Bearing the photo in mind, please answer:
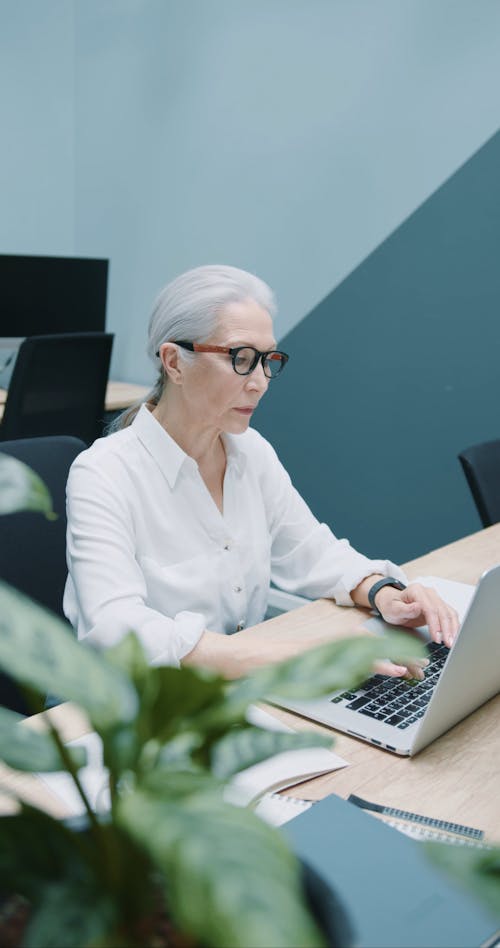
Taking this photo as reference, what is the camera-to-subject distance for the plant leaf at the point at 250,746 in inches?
18.4

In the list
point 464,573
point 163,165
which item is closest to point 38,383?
point 163,165

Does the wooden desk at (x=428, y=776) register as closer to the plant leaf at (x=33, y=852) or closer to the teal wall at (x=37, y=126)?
the plant leaf at (x=33, y=852)

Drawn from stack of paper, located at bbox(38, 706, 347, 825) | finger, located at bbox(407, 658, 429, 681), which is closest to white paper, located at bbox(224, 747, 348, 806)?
stack of paper, located at bbox(38, 706, 347, 825)

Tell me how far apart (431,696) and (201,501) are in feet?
1.87

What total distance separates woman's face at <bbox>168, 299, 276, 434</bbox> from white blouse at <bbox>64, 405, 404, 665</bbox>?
83 mm

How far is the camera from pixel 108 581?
129 cm

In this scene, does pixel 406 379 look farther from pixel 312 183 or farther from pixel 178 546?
pixel 178 546

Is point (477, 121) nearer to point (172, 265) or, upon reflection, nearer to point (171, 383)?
point (172, 265)

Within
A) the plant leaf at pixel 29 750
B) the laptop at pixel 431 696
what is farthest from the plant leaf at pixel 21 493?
the laptop at pixel 431 696

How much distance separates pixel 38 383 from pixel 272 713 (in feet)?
6.62

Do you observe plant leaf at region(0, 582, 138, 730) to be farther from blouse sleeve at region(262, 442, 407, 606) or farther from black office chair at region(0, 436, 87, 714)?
blouse sleeve at region(262, 442, 407, 606)

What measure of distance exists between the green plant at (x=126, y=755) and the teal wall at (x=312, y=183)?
2399mm

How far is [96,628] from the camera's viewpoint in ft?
4.08

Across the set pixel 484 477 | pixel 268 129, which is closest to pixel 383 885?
pixel 484 477
